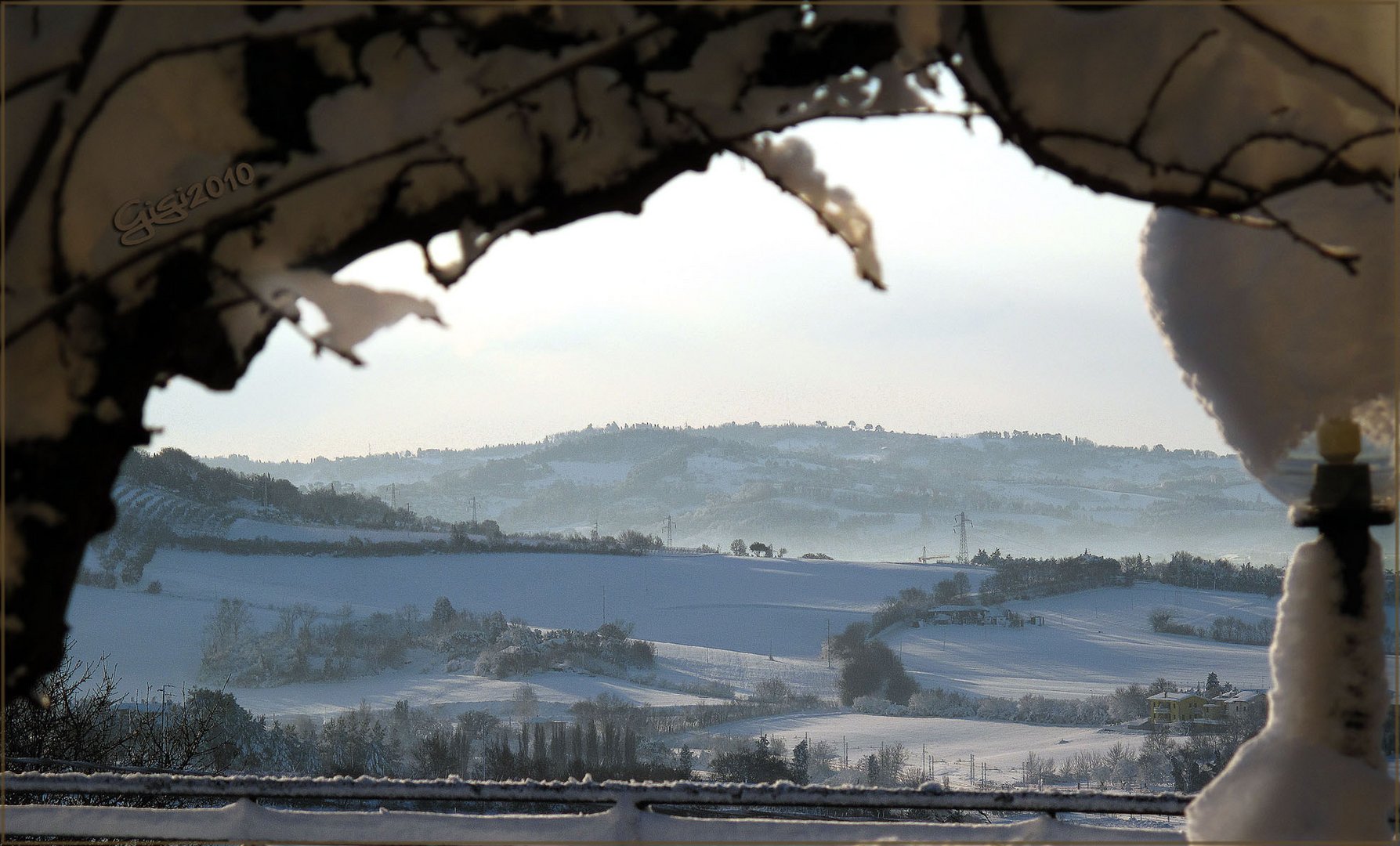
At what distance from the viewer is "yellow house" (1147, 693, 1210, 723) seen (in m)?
14.5

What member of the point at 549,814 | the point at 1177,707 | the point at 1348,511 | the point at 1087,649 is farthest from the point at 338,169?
the point at 1087,649

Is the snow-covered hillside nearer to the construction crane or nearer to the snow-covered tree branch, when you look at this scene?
the construction crane

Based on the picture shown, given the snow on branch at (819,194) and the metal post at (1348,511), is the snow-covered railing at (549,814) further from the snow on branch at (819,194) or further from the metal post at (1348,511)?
the snow on branch at (819,194)

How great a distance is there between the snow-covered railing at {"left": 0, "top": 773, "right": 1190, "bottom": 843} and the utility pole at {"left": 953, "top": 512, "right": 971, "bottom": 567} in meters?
34.5

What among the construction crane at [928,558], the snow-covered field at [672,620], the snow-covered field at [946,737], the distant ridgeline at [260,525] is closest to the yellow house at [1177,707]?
the snow-covered field at [946,737]

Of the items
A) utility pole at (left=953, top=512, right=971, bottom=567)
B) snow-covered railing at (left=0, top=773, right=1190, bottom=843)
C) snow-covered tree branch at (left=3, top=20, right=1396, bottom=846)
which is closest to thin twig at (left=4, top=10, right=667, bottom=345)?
snow-covered tree branch at (left=3, top=20, right=1396, bottom=846)

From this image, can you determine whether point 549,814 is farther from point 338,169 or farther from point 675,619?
point 675,619

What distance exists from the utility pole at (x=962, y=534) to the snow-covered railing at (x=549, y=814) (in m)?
34.5

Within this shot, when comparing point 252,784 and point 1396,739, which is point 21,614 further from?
point 252,784

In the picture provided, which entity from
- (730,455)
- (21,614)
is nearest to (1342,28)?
(21,614)

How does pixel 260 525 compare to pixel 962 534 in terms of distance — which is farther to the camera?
pixel 962 534

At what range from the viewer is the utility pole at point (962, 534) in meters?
36.8

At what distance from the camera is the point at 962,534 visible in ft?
130

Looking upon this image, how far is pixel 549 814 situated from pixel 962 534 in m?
39.3
